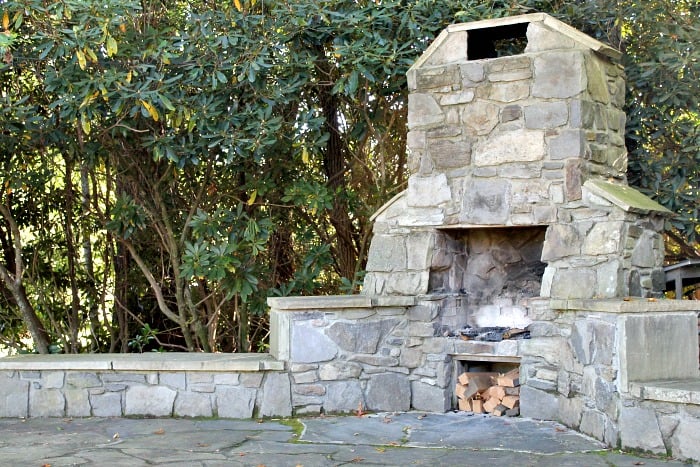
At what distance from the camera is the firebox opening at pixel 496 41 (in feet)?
21.7

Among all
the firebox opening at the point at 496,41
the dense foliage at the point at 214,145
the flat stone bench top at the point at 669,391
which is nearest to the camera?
the flat stone bench top at the point at 669,391

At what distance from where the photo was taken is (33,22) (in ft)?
21.5

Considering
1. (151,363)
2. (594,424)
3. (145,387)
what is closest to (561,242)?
(594,424)

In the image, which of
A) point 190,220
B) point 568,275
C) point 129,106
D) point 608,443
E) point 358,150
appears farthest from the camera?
point 358,150

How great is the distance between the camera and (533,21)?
6215 mm

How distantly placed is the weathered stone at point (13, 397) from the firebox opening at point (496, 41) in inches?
171

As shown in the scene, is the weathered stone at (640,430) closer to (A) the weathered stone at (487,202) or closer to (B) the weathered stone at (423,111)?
(A) the weathered stone at (487,202)

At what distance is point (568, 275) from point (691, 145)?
2.05m

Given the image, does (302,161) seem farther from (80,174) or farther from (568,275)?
(568,275)

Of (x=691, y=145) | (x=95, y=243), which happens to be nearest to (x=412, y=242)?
(x=691, y=145)

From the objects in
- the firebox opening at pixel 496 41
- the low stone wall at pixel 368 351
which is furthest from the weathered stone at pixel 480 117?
the low stone wall at pixel 368 351

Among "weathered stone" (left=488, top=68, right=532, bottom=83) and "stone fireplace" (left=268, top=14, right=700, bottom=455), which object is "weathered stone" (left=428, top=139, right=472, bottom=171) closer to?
"stone fireplace" (left=268, top=14, right=700, bottom=455)

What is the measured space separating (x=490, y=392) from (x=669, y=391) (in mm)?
1728

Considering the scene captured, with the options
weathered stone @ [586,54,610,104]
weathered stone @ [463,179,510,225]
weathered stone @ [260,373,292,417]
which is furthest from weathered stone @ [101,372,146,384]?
→ weathered stone @ [586,54,610,104]
